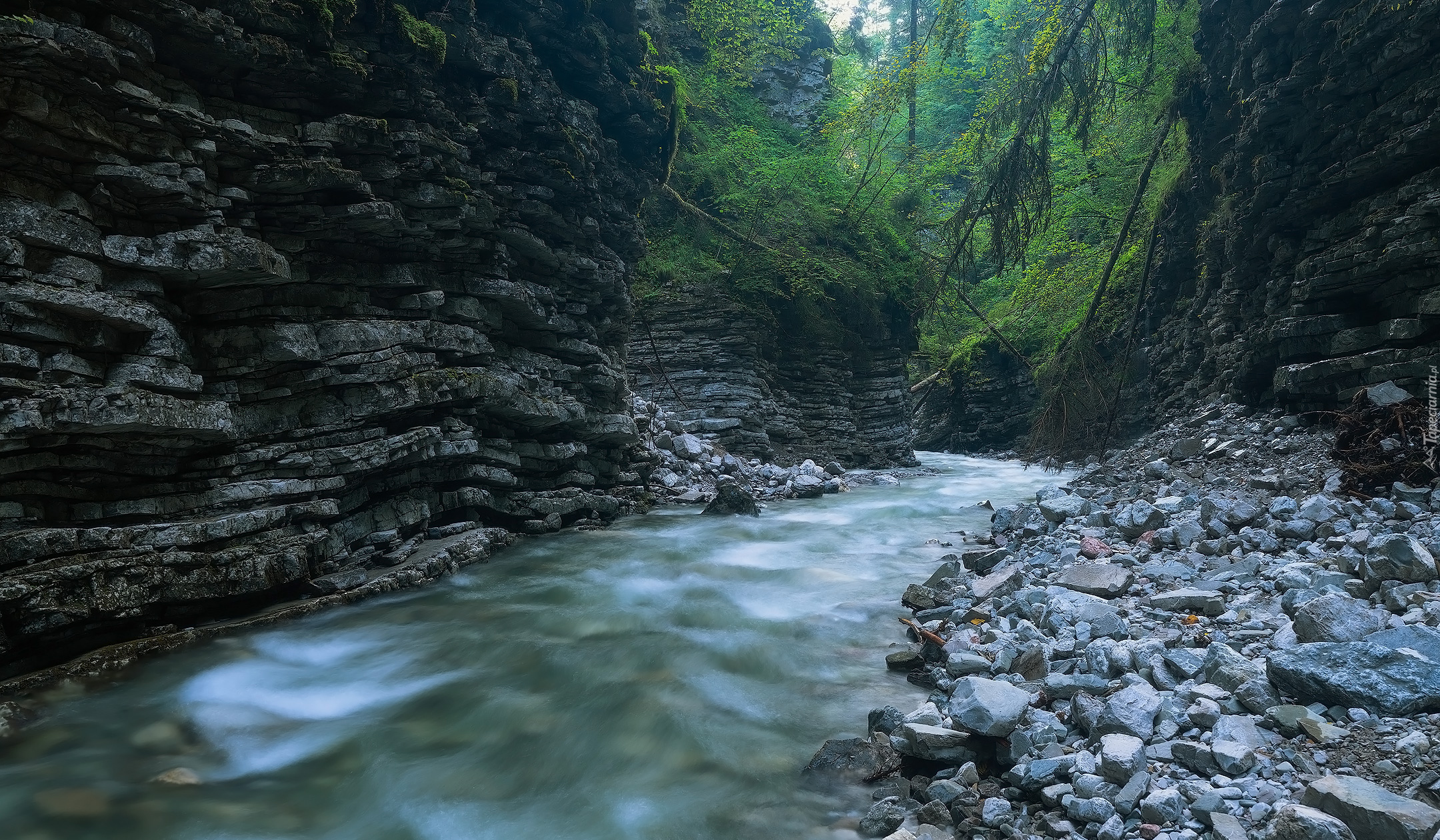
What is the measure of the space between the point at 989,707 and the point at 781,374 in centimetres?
1515

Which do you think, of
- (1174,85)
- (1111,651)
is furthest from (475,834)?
(1174,85)

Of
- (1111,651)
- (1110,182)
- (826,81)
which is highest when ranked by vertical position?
(826,81)

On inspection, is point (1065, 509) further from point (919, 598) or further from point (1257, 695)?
point (1257, 695)

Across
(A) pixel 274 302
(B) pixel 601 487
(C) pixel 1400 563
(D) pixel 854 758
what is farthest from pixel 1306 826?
(B) pixel 601 487

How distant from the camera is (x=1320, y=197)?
8.10m

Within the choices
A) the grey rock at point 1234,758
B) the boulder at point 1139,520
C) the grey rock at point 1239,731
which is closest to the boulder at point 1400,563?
the grey rock at point 1239,731

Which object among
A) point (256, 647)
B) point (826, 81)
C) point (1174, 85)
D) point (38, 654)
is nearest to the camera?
point (38, 654)

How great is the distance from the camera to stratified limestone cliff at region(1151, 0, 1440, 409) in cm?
685

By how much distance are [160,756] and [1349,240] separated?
11.3m

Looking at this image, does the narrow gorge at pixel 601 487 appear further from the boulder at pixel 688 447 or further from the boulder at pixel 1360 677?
the boulder at pixel 688 447

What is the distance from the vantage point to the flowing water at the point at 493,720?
3592 mm

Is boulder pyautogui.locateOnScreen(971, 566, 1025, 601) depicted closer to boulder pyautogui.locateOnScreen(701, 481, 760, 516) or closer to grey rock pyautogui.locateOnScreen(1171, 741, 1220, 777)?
grey rock pyautogui.locateOnScreen(1171, 741, 1220, 777)

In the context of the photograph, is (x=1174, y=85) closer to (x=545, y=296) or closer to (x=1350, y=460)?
(x=1350, y=460)

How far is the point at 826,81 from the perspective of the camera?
2428 centimetres
